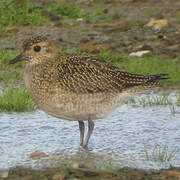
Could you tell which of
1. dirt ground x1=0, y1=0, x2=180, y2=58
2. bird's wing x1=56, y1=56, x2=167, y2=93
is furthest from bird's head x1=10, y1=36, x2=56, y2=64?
dirt ground x1=0, y1=0, x2=180, y2=58

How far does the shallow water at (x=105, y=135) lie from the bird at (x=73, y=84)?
0.32 metres

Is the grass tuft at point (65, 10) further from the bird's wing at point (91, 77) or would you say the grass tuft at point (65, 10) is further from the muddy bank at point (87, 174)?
the muddy bank at point (87, 174)

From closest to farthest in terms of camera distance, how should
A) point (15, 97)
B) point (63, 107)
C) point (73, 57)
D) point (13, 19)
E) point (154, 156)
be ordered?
point (154, 156), point (63, 107), point (73, 57), point (15, 97), point (13, 19)

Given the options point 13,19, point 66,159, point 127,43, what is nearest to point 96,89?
point 66,159

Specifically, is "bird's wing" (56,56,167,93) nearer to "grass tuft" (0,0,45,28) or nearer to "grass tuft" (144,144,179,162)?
"grass tuft" (144,144,179,162)

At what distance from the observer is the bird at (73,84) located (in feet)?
20.4

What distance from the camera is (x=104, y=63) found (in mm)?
6777

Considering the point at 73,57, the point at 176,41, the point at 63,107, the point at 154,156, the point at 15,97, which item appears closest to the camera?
the point at 154,156

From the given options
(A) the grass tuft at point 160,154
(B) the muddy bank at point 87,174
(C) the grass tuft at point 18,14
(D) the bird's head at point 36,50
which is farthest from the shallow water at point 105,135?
(C) the grass tuft at point 18,14

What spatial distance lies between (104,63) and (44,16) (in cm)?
788

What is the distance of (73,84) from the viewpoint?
6305 millimetres

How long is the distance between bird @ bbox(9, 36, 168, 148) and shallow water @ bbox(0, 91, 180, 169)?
1.07ft

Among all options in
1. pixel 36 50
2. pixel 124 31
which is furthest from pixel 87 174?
pixel 124 31

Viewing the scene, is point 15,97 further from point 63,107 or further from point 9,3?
point 9,3
